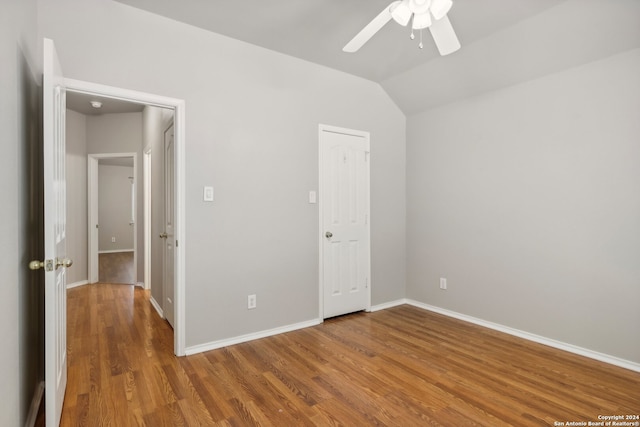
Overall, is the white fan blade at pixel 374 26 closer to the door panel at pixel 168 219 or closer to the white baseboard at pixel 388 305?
the door panel at pixel 168 219

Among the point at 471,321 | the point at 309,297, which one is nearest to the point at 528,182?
the point at 471,321

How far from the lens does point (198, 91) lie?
9.21ft

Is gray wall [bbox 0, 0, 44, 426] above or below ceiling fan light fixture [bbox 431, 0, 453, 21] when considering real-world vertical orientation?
below

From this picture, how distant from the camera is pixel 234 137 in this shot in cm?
299

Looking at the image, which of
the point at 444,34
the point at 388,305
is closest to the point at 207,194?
the point at 444,34

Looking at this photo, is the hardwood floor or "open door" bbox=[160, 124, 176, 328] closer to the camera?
the hardwood floor

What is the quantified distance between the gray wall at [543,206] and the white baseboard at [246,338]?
1.56 metres

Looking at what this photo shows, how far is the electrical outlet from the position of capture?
308 cm

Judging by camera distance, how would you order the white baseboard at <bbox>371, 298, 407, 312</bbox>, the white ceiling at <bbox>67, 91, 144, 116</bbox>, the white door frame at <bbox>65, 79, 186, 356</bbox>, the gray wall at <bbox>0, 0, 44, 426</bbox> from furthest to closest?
→ 1. the white ceiling at <bbox>67, 91, 144, 116</bbox>
2. the white baseboard at <bbox>371, 298, 407, 312</bbox>
3. the white door frame at <bbox>65, 79, 186, 356</bbox>
4. the gray wall at <bbox>0, 0, 44, 426</bbox>

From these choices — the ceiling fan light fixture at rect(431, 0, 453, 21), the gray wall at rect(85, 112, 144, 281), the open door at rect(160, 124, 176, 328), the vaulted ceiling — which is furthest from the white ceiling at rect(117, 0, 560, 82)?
the gray wall at rect(85, 112, 144, 281)

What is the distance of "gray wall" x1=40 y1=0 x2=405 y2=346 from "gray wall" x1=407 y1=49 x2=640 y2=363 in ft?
4.41

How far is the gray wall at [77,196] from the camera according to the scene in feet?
17.0

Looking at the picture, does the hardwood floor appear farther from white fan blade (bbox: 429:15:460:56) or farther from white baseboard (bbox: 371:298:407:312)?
white fan blade (bbox: 429:15:460:56)

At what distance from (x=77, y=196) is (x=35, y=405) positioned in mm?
4250
